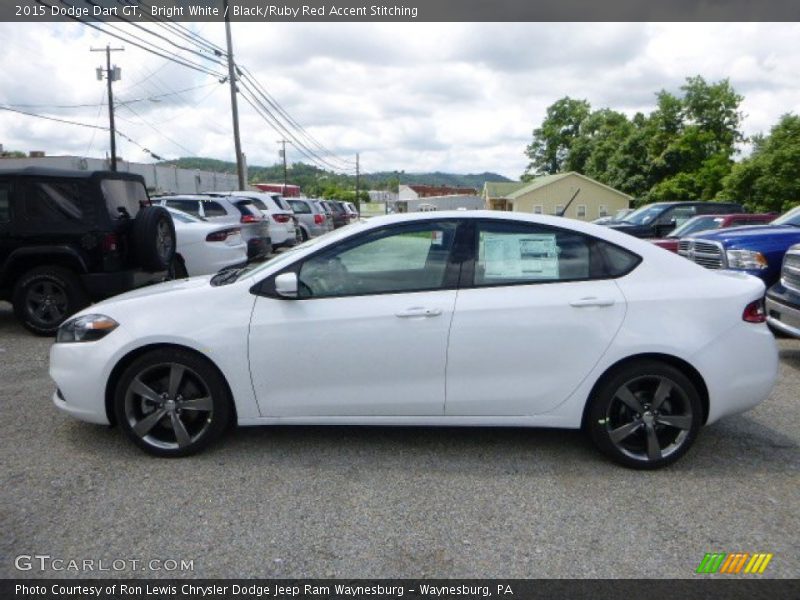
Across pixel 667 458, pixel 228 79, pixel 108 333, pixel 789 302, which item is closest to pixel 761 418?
pixel 667 458

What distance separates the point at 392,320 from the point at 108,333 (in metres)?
1.74

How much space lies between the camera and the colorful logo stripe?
Result: 2553mm

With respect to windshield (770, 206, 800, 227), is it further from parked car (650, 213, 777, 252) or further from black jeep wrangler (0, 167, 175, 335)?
black jeep wrangler (0, 167, 175, 335)

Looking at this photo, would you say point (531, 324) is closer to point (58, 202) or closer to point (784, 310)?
point (784, 310)

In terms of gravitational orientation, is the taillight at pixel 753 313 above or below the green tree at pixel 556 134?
below

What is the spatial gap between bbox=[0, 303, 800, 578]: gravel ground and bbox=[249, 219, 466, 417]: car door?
0.41 meters

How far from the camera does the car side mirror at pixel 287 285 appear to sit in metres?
3.34

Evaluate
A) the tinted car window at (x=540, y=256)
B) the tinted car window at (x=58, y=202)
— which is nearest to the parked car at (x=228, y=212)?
the tinted car window at (x=58, y=202)

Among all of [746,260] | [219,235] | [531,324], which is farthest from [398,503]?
[219,235]

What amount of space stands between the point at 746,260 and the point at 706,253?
2.46ft

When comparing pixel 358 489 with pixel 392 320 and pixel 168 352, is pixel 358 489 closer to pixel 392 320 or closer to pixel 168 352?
pixel 392 320

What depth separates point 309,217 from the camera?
1992 centimetres

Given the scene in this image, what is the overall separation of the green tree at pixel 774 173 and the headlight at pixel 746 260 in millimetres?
21097

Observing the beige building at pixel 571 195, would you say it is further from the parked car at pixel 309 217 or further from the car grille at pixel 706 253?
the car grille at pixel 706 253
